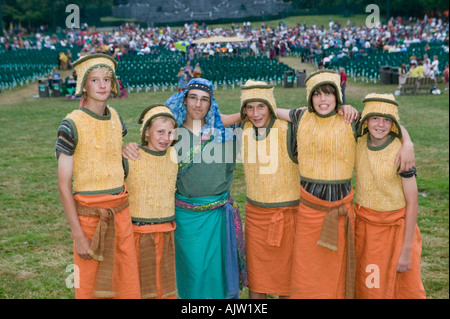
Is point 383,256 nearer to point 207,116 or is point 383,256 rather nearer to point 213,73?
point 207,116

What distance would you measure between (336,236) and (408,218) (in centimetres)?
52

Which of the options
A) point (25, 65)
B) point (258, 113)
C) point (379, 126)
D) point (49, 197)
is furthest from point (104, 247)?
point (25, 65)

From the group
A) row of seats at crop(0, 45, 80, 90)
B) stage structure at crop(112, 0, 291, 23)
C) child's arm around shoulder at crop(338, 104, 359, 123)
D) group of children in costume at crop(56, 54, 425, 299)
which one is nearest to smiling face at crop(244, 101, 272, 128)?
group of children in costume at crop(56, 54, 425, 299)

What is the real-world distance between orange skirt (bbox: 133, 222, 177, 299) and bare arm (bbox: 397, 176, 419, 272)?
5.48 ft

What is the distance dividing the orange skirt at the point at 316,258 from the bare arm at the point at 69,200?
154 cm

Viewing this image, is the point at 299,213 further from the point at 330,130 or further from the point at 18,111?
the point at 18,111

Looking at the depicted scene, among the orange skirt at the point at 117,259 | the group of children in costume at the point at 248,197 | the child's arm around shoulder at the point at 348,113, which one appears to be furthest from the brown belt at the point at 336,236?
the orange skirt at the point at 117,259

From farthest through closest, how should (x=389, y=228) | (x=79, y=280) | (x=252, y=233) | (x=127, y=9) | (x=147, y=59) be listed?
A: (x=127, y=9) < (x=147, y=59) < (x=252, y=233) < (x=389, y=228) < (x=79, y=280)

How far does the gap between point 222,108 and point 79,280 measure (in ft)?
43.8

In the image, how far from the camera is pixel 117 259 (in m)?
3.45

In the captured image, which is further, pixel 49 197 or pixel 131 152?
pixel 49 197
